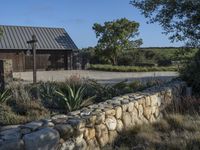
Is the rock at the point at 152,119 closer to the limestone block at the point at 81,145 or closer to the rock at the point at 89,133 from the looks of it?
the rock at the point at 89,133

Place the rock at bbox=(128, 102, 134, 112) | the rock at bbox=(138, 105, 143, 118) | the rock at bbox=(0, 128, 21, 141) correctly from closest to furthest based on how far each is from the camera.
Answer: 1. the rock at bbox=(0, 128, 21, 141)
2. the rock at bbox=(128, 102, 134, 112)
3. the rock at bbox=(138, 105, 143, 118)

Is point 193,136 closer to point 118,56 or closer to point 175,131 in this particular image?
point 175,131

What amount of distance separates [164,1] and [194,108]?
18.5 feet

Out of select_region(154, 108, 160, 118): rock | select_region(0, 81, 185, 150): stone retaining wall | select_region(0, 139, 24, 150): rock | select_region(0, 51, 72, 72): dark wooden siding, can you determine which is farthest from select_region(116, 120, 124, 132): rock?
select_region(0, 51, 72, 72): dark wooden siding

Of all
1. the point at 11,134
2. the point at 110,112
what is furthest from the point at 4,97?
the point at 11,134

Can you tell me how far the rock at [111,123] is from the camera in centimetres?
734

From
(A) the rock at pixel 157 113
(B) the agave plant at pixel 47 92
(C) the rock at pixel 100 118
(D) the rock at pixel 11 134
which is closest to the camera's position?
(D) the rock at pixel 11 134

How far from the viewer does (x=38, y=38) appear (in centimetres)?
4138

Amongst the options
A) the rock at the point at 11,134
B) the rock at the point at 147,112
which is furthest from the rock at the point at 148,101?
the rock at the point at 11,134

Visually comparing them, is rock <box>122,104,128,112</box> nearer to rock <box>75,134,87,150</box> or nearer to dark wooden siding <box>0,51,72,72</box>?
rock <box>75,134,87,150</box>

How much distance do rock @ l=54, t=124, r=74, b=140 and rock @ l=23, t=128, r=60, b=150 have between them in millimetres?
144

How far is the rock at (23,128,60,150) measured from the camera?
535 centimetres

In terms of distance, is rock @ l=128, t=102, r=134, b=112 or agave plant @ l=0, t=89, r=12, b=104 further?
agave plant @ l=0, t=89, r=12, b=104

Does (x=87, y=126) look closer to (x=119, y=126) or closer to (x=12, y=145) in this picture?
(x=119, y=126)
